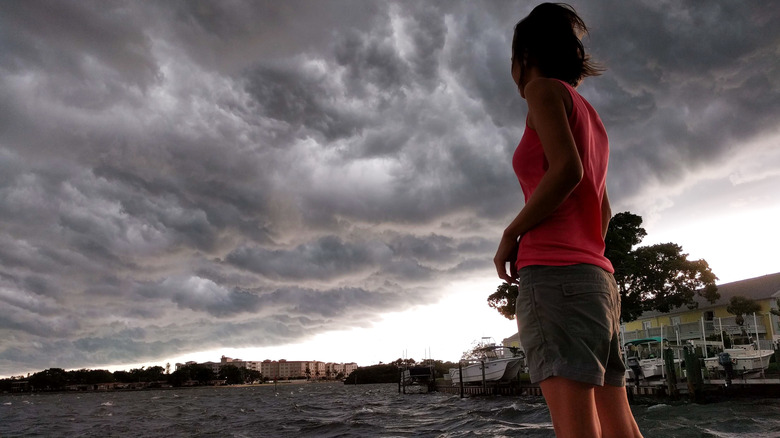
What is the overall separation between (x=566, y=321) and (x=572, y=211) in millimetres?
413

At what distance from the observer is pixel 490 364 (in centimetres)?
4291

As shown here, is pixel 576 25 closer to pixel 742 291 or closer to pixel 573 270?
pixel 573 270

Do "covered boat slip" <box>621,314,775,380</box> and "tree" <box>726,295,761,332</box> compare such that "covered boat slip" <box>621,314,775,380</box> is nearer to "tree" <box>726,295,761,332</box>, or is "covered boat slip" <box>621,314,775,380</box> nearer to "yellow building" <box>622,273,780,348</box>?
"yellow building" <box>622,273,780,348</box>

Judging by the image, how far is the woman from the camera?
1.53 meters

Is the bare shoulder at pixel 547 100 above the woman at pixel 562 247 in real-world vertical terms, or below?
above

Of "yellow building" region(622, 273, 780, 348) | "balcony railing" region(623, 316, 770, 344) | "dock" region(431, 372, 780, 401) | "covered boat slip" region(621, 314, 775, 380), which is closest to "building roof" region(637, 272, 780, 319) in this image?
"yellow building" region(622, 273, 780, 348)

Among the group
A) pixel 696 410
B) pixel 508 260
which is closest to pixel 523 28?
pixel 508 260

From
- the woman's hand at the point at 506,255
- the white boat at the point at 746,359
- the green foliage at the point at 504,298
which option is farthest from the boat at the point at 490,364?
the woman's hand at the point at 506,255

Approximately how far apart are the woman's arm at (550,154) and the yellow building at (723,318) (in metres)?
40.8

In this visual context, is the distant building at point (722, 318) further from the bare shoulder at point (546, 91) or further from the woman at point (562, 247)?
the bare shoulder at point (546, 91)

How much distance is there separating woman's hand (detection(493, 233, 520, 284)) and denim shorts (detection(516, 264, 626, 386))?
150mm

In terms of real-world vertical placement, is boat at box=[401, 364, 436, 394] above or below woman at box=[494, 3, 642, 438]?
below

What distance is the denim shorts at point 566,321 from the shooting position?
4.95ft

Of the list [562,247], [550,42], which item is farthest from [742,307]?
[562,247]
